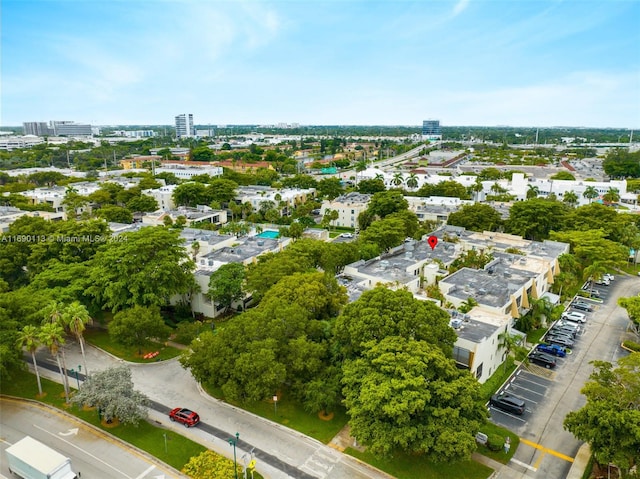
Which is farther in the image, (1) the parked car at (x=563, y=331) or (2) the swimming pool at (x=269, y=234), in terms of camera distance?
(2) the swimming pool at (x=269, y=234)

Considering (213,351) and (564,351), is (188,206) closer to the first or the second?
(213,351)

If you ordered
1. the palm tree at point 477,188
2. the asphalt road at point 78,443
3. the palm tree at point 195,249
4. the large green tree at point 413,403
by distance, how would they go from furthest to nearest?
the palm tree at point 477,188 < the palm tree at point 195,249 < the asphalt road at point 78,443 < the large green tree at point 413,403

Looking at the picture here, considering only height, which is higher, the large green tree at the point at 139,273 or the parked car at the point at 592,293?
the large green tree at the point at 139,273

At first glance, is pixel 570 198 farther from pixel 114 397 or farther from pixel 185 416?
pixel 114 397

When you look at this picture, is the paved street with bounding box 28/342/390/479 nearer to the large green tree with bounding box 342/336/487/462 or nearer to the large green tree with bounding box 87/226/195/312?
the large green tree with bounding box 342/336/487/462

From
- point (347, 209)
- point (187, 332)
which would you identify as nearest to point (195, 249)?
point (187, 332)

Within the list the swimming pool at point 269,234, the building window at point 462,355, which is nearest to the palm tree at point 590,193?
the swimming pool at point 269,234

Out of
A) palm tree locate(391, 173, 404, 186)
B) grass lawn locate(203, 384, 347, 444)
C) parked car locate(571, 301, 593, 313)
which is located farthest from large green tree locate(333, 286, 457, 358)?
palm tree locate(391, 173, 404, 186)

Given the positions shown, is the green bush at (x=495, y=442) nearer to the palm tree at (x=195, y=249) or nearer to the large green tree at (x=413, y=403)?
the large green tree at (x=413, y=403)
